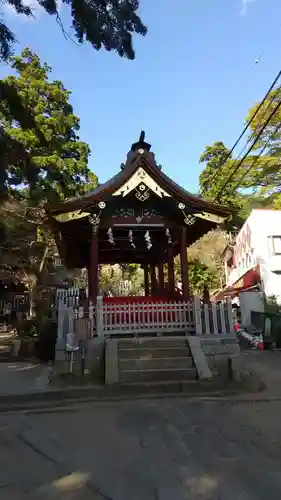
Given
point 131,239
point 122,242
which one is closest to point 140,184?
point 131,239

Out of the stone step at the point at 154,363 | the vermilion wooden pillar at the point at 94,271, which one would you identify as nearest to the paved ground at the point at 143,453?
the stone step at the point at 154,363

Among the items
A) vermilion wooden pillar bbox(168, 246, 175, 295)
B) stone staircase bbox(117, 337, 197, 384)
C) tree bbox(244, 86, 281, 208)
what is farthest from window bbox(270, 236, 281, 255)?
stone staircase bbox(117, 337, 197, 384)

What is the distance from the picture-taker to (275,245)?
74.5ft

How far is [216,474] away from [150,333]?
6.89m

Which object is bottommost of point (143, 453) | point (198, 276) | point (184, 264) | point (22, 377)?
point (143, 453)

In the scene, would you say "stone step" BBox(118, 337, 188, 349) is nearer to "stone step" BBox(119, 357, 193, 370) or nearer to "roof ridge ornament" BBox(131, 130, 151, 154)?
"stone step" BBox(119, 357, 193, 370)

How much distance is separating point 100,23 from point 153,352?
23.7 feet

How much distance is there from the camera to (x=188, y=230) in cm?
1327

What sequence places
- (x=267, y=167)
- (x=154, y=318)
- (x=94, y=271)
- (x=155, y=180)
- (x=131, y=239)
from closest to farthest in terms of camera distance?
1. (x=154, y=318)
2. (x=155, y=180)
3. (x=94, y=271)
4. (x=131, y=239)
5. (x=267, y=167)

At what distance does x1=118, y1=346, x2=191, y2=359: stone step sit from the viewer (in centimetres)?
991

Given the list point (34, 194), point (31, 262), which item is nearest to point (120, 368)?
point (34, 194)

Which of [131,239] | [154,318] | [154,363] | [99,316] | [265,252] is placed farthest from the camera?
[265,252]

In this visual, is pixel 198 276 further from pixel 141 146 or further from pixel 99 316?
pixel 99 316

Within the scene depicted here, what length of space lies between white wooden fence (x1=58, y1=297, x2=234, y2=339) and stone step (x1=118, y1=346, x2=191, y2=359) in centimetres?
94
